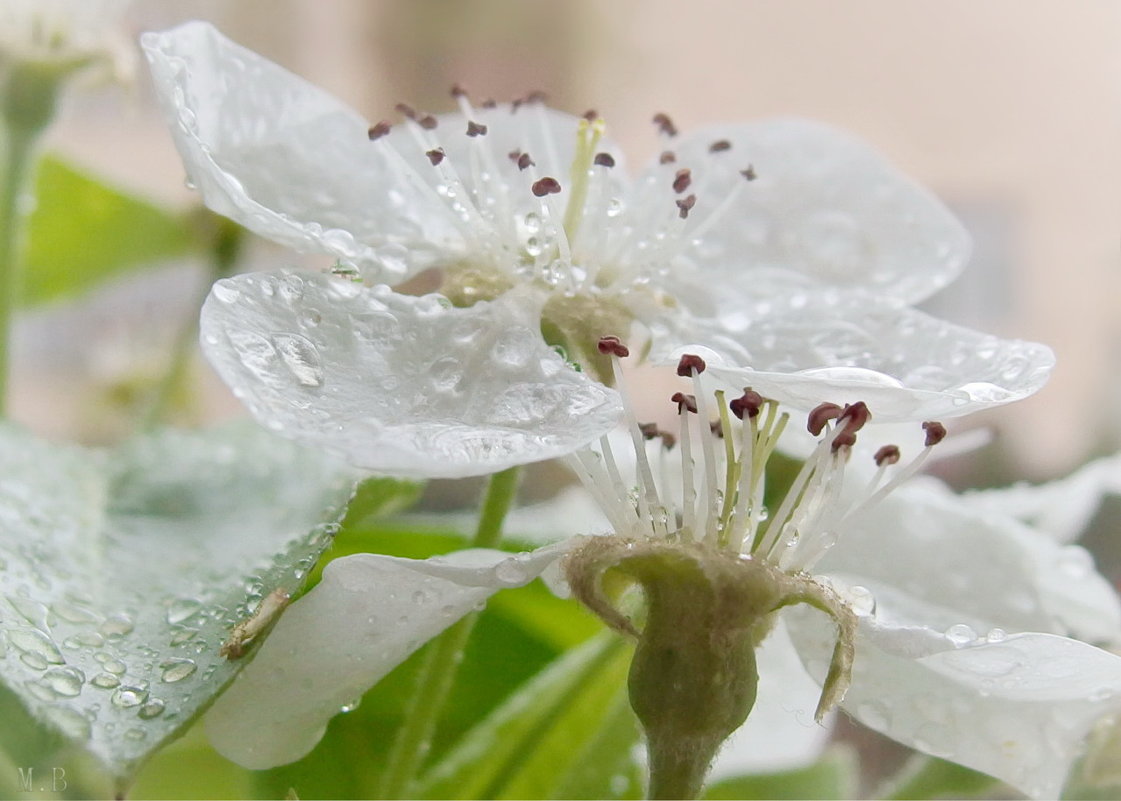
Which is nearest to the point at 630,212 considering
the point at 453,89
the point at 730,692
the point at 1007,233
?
the point at 453,89

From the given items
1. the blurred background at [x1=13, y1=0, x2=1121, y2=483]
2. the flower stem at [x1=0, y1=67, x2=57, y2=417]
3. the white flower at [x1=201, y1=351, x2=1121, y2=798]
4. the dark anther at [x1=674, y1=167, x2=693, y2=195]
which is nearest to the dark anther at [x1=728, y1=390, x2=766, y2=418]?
the white flower at [x1=201, y1=351, x2=1121, y2=798]

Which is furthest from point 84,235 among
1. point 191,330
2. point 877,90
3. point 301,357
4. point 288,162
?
point 877,90

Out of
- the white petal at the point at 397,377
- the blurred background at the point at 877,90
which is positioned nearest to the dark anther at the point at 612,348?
the white petal at the point at 397,377

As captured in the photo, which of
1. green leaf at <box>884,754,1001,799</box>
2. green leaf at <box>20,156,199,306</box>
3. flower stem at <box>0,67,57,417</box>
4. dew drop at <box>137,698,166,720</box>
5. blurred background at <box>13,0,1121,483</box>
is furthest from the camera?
blurred background at <box>13,0,1121,483</box>

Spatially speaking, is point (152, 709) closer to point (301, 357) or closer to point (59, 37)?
point (301, 357)

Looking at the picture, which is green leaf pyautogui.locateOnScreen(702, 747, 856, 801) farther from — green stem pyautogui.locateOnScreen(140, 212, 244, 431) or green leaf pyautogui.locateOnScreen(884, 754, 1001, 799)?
green stem pyautogui.locateOnScreen(140, 212, 244, 431)

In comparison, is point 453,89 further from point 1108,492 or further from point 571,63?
point 571,63
